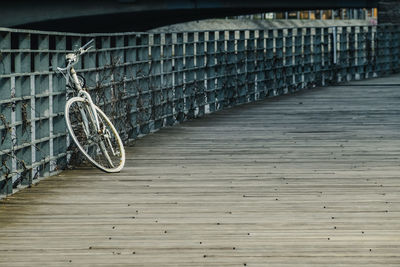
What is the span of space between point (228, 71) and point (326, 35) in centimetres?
814

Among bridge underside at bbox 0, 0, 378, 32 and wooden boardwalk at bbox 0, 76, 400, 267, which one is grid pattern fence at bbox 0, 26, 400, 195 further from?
bridge underside at bbox 0, 0, 378, 32

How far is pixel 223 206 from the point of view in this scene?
894 centimetres

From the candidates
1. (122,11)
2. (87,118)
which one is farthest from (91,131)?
(122,11)

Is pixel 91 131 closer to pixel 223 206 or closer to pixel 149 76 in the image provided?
pixel 223 206

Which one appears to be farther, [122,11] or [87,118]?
[122,11]

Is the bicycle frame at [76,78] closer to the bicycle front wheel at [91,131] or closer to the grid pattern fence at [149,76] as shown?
the bicycle front wheel at [91,131]

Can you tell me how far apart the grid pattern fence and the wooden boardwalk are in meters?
0.38

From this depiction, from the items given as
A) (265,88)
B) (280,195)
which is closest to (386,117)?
(265,88)

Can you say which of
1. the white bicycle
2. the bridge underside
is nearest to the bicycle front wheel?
the white bicycle

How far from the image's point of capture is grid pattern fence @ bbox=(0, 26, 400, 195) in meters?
10.1

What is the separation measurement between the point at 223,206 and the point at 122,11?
43.4m

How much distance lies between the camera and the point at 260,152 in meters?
12.9

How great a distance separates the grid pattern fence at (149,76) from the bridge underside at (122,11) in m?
20.8

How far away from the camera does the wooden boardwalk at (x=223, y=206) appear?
698 cm
